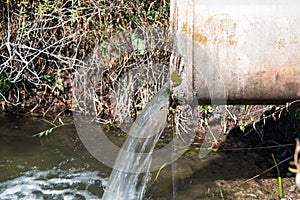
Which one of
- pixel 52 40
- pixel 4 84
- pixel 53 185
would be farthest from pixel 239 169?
pixel 4 84

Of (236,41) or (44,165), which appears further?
(44,165)

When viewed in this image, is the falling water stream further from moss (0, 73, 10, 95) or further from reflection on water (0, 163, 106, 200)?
moss (0, 73, 10, 95)

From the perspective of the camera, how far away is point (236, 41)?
2.26 meters

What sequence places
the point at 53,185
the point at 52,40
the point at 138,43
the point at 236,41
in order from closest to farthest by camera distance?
the point at 236,41 < the point at 53,185 < the point at 138,43 < the point at 52,40

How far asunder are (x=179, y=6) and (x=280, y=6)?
508mm

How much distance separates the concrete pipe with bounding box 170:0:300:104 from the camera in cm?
224

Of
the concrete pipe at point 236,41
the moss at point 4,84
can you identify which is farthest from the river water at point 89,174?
the concrete pipe at point 236,41

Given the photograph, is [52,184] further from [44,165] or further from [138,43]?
[138,43]

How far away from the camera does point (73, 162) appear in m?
3.30

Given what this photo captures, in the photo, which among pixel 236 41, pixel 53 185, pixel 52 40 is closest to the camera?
pixel 236 41

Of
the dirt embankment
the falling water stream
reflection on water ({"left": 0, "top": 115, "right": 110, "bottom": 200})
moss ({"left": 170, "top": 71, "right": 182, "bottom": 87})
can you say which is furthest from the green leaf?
moss ({"left": 170, "top": 71, "right": 182, "bottom": 87})

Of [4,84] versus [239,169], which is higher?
[4,84]

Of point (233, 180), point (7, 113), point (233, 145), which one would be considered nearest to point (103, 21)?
point (7, 113)

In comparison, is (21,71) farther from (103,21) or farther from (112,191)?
(112,191)
